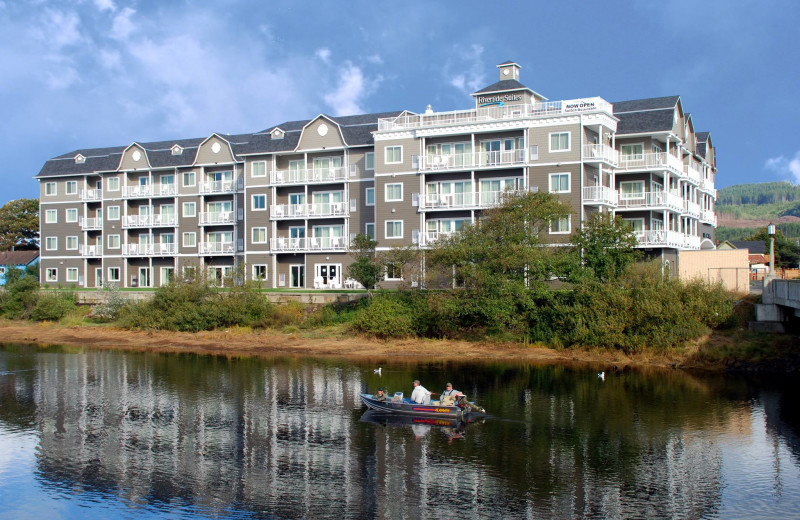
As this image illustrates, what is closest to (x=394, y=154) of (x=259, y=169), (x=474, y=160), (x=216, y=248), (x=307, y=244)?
(x=474, y=160)

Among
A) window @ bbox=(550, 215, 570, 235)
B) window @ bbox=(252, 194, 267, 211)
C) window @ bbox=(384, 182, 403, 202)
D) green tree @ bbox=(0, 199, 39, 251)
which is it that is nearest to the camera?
window @ bbox=(550, 215, 570, 235)

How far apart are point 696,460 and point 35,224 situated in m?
93.9

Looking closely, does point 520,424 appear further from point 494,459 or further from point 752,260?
point 752,260

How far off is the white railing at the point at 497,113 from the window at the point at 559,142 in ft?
5.16

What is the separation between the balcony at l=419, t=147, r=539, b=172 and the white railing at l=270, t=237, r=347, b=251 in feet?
37.1

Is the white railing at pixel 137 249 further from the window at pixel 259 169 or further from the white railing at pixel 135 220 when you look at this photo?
the window at pixel 259 169

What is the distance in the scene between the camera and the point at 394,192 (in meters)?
59.5

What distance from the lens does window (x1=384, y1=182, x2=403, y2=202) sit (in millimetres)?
59219

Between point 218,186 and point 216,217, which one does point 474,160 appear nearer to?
point 218,186

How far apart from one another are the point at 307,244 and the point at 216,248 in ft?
37.3

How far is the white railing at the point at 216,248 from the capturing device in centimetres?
6994

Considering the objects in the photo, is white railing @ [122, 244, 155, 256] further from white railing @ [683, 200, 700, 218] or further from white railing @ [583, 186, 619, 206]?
white railing @ [683, 200, 700, 218]

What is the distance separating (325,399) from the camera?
3212cm

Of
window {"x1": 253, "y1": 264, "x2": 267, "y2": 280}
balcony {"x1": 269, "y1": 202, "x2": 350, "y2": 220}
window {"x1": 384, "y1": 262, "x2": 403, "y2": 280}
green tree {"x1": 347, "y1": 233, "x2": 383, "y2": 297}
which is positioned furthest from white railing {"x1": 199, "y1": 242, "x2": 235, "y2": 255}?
window {"x1": 384, "y1": 262, "x2": 403, "y2": 280}
